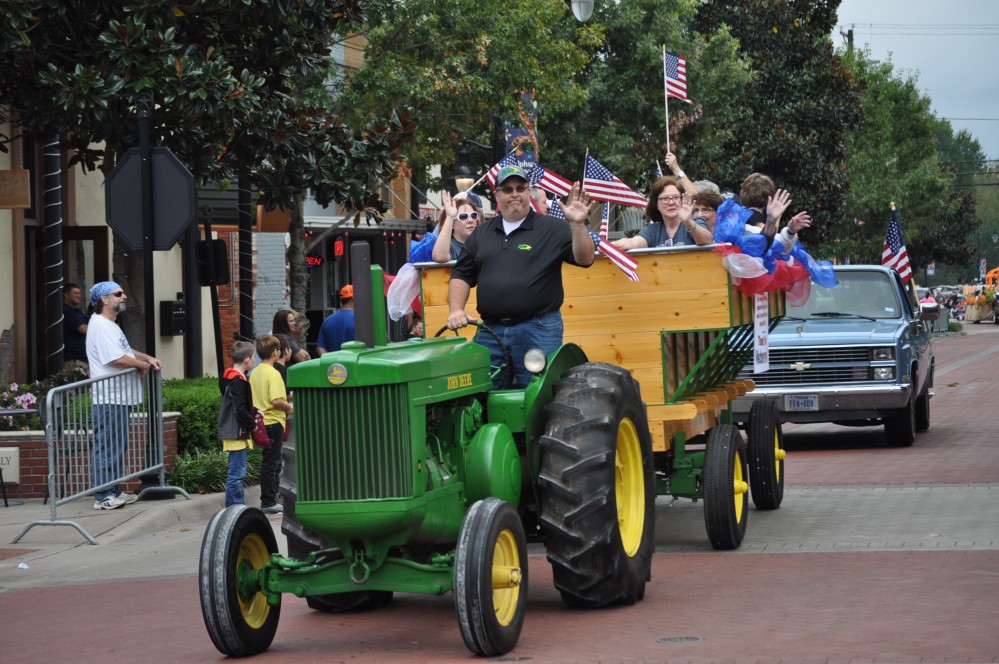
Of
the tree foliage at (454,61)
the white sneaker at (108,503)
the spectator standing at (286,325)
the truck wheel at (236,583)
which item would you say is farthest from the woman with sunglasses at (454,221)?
the tree foliage at (454,61)

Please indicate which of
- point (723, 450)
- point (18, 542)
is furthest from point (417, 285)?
point (18, 542)

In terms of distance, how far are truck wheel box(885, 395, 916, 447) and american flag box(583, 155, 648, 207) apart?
7485 mm

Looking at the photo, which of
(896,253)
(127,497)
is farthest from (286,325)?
(896,253)

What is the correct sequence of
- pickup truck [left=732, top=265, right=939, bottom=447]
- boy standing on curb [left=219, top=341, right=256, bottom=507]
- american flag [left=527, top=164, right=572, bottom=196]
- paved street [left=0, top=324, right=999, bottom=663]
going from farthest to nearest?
pickup truck [left=732, top=265, right=939, bottom=447]
boy standing on curb [left=219, top=341, right=256, bottom=507]
american flag [left=527, top=164, right=572, bottom=196]
paved street [left=0, top=324, right=999, bottom=663]

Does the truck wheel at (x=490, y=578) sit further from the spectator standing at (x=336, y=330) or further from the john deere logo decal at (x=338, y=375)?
the spectator standing at (x=336, y=330)

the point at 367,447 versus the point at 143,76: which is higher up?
the point at 143,76

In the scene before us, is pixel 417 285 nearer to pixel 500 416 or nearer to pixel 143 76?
pixel 500 416

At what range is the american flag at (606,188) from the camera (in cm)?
1035

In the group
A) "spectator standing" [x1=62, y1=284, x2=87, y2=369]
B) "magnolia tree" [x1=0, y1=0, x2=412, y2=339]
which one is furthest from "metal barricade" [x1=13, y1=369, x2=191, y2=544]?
"spectator standing" [x1=62, y1=284, x2=87, y2=369]

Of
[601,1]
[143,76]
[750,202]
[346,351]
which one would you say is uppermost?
[601,1]

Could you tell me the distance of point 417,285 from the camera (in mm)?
10586

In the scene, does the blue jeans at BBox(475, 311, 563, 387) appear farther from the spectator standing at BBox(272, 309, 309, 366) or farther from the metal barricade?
the spectator standing at BBox(272, 309, 309, 366)

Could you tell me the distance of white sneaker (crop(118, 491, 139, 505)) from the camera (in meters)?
13.5

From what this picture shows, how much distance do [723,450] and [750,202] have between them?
1938 mm
